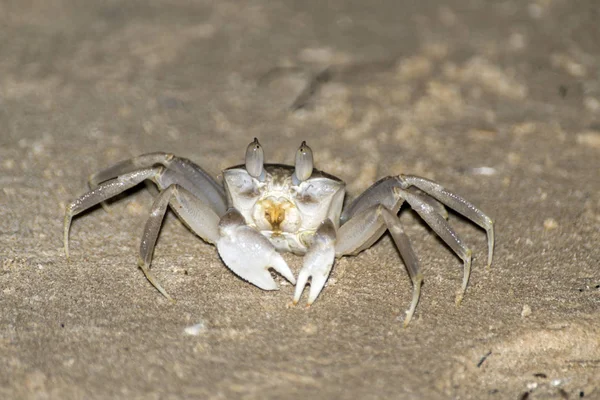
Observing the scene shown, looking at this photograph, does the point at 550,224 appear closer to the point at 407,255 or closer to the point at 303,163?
the point at 407,255

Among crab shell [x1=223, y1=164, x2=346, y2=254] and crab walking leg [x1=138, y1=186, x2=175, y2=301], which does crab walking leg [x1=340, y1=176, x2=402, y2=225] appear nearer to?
crab shell [x1=223, y1=164, x2=346, y2=254]

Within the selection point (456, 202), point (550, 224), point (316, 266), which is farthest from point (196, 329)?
point (550, 224)

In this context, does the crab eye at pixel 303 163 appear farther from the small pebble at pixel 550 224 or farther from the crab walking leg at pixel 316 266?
the small pebble at pixel 550 224

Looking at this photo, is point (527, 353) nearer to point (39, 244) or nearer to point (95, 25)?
point (39, 244)

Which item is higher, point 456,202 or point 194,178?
point 194,178

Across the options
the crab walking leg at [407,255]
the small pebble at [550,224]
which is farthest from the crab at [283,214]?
the small pebble at [550,224]

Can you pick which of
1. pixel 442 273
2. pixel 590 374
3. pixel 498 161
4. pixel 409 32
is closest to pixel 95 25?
pixel 409 32
